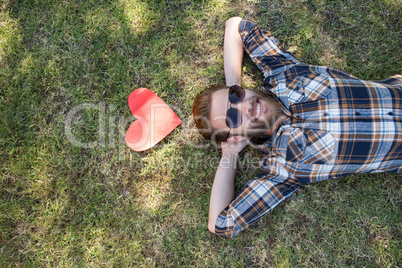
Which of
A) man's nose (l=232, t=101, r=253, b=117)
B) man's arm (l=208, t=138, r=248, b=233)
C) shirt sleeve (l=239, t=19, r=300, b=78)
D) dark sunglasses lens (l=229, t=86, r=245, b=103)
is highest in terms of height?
shirt sleeve (l=239, t=19, r=300, b=78)

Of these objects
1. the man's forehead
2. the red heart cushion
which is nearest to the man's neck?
the man's forehead

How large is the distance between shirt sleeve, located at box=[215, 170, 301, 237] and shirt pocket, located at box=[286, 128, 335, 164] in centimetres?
27

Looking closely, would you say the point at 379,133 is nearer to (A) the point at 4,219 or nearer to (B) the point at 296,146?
(B) the point at 296,146

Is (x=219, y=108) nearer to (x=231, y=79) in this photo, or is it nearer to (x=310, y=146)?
(x=231, y=79)

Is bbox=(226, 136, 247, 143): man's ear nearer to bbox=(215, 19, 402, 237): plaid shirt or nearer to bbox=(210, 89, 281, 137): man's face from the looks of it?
bbox=(210, 89, 281, 137): man's face

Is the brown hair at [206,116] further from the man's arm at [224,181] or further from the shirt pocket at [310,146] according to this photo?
the shirt pocket at [310,146]

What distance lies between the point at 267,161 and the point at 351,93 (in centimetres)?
106

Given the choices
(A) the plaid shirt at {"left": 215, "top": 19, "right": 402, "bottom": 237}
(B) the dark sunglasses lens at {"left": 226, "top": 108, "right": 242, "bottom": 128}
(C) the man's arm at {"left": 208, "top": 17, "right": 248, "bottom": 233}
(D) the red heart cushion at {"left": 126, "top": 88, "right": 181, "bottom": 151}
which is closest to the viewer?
(A) the plaid shirt at {"left": 215, "top": 19, "right": 402, "bottom": 237}

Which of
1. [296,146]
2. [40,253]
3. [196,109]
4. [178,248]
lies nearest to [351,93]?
[296,146]

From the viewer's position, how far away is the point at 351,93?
252cm

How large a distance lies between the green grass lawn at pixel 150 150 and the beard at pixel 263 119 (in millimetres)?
553

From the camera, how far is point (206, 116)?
109 inches

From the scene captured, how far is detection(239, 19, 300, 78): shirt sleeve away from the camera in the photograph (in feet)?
9.22

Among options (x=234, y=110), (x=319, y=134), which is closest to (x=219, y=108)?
(x=234, y=110)
